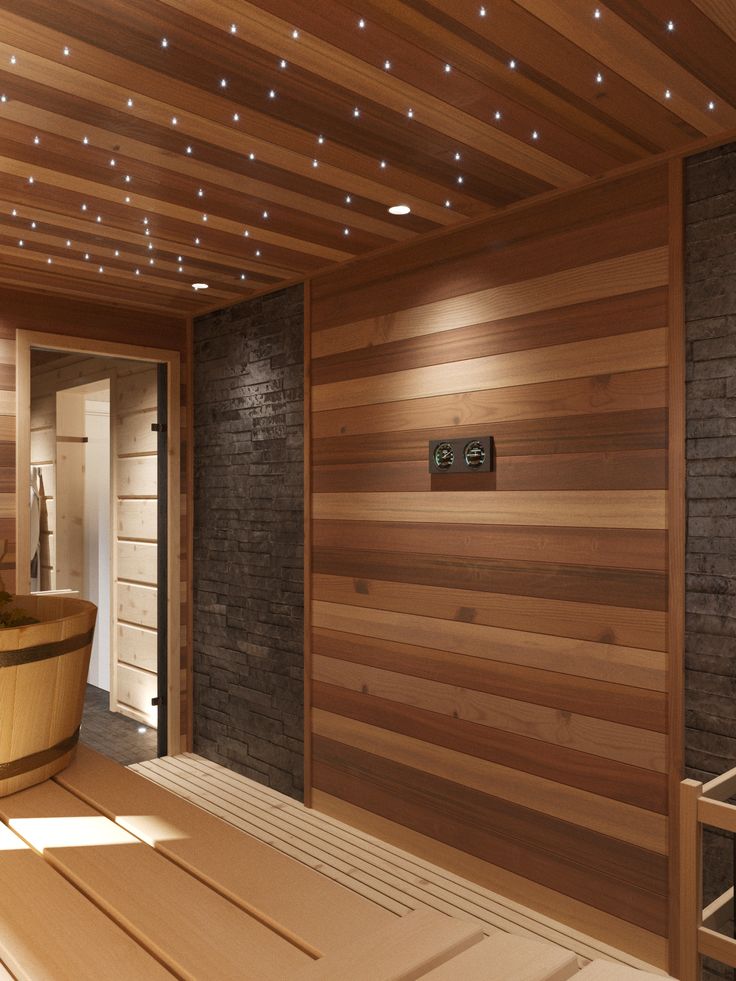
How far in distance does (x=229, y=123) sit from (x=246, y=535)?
7.35ft

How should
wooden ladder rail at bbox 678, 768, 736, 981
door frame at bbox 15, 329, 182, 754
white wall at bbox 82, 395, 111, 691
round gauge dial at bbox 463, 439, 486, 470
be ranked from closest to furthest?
wooden ladder rail at bbox 678, 768, 736, 981, round gauge dial at bbox 463, 439, 486, 470, door frame at bbox 15, 329, 182, 754, white wall at bbox 82, 395, 111, 691

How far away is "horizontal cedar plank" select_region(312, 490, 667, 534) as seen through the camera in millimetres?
2527

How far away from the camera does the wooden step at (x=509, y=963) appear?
116cm

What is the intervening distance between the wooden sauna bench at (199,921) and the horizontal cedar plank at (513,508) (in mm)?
1500

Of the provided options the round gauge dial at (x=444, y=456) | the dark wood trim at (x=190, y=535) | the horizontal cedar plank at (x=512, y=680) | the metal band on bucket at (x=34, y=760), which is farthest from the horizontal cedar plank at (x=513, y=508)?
the metal band on bucket at (x=34, y=760)

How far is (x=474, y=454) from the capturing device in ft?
9.73

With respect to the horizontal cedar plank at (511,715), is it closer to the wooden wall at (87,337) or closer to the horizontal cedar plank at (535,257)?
the wooden wall at (87,337)

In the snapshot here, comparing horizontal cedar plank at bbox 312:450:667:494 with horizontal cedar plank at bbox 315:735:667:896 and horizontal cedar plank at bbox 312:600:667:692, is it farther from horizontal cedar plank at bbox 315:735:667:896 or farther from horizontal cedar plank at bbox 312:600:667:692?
horizontal cedar plank at bbox 315:735:667:896

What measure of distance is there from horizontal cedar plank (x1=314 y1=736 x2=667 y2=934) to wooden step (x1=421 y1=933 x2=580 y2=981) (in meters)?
1.40

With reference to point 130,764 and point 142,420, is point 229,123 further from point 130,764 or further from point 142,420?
point 130,764

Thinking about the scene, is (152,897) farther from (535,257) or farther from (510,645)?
(535,257)

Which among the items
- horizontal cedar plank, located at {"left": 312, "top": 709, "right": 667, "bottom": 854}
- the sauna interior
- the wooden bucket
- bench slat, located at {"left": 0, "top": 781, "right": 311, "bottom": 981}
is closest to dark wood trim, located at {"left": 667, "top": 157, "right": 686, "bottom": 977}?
the sauna interior

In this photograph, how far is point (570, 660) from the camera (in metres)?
2.69

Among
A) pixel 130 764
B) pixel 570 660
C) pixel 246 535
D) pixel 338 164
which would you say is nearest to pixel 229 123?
pixel 338 164
